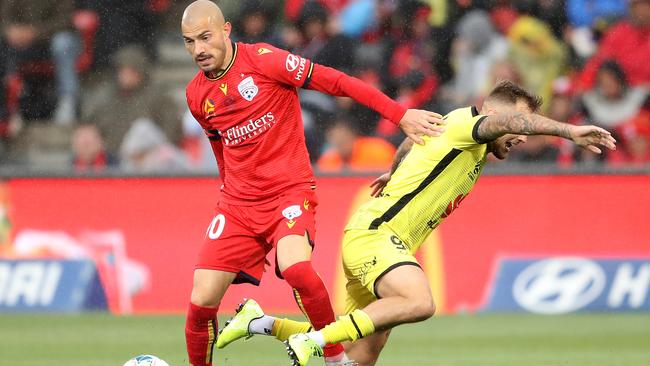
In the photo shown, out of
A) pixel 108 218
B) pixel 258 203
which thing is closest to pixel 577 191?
pixel 108 218

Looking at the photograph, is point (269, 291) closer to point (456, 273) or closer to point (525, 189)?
point (456, 273)

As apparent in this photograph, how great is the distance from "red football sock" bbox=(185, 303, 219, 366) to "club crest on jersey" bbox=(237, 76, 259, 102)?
50.6 inches

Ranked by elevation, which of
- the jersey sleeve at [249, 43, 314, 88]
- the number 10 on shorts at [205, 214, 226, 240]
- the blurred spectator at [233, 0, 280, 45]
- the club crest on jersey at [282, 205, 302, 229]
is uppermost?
the blurred spectator at [233, 0, 280, 45]

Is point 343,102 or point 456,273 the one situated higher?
point 343,102

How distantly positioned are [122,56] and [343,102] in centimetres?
Result: 255

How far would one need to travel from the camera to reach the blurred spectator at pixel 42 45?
15.0 metres

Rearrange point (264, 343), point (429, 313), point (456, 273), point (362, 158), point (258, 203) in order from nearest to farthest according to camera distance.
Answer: point (429, 313), point (258, 203), point (264, 343), point (456, 273), point (362, 158)

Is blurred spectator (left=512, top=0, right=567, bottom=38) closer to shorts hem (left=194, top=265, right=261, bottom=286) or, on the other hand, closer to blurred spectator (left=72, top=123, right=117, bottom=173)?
blurred spectator (left=72, top=123, right=117, bottom=173)

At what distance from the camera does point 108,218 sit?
43.2 ft

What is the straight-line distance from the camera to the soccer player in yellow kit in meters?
7.24

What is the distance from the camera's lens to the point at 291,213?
7.85 m

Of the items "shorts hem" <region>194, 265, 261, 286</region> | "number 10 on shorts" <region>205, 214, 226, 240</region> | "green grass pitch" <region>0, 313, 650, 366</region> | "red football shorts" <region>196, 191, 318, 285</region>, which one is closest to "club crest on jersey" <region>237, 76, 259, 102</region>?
"red football shorts" <region>196, 191, 318, 285</region>

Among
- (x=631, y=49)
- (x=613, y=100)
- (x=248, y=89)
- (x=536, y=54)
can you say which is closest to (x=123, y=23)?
(x=536, y=54)

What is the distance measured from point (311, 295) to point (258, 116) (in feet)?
3.69
